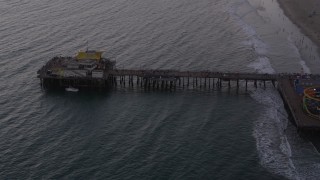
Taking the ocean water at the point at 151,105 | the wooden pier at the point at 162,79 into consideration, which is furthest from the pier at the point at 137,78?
the ocean water at the point at 151,105

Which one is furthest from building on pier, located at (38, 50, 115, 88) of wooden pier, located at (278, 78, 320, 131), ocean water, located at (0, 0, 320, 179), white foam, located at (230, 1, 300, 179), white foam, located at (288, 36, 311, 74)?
white foam, located at (288, 36, 311, 74)

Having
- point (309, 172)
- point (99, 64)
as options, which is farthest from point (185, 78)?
point (309, 172)

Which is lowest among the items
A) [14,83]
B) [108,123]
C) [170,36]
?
[108,123]

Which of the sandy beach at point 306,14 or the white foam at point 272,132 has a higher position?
the sandy beach at point 306,14

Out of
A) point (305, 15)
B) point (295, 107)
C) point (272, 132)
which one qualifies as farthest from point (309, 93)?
point (305, 15)

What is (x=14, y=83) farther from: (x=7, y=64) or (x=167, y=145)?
(x=167, y=145)

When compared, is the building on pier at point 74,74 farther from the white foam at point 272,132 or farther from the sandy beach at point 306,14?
the sandy beach at point 306,14
